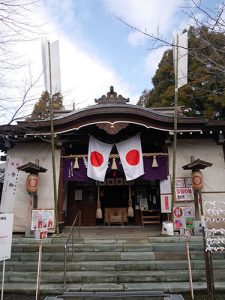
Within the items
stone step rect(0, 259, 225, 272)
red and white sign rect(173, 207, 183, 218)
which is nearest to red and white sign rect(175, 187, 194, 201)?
red and white sign rect(173, 207, 183, 218)

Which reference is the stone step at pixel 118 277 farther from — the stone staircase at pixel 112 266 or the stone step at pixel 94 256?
the stone step at pixel 94 256

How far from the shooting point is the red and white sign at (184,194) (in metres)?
11.2

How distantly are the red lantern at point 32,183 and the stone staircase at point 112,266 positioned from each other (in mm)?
2210

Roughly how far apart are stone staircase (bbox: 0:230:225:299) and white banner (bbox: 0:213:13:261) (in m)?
1.38

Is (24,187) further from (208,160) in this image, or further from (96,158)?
(208,160)

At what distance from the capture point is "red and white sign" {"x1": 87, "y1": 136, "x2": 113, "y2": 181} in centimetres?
1143

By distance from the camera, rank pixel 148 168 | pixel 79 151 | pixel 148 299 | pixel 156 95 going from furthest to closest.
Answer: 1. pixel 156 95
2. pixel 79 151
3. pixel 148 168
4. pixel 148 299

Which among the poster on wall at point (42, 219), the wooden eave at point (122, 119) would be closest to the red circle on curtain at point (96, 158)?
the wooden eave at point (122, 119)

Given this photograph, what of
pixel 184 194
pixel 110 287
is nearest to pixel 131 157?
Answer: pixel 184 194

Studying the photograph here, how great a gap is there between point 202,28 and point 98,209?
365 inches

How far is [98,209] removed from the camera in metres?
12.5

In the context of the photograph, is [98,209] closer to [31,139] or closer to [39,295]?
[31,139]

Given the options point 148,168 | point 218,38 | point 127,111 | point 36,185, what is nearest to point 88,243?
point 36,185

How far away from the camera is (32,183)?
11023mm
